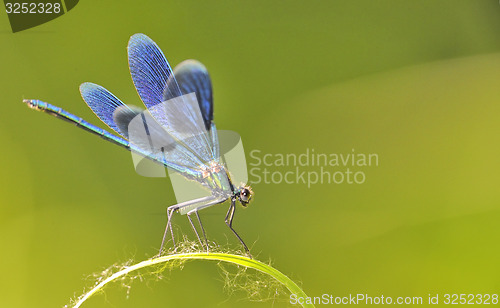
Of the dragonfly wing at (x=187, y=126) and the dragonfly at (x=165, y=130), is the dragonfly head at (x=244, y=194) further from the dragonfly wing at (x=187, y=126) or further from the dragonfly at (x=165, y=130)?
the dragonfly wing at (x=187, y=126)

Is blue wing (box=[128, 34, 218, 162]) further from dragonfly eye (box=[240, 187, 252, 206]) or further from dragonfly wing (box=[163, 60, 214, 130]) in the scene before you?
dragonfly eye (box=[240, 187, 252, 206])

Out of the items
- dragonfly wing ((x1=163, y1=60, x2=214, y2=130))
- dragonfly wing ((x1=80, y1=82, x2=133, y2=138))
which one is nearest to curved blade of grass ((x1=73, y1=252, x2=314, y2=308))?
dragonfly wing ((x1=163, y1=60, x2=214, y2=130))

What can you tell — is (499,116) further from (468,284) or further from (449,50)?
(468,284)

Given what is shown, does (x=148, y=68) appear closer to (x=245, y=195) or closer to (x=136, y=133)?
(x=136, y=133)

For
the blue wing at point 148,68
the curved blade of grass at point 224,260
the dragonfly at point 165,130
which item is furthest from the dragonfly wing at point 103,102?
the curved blade of grass at point 224,260

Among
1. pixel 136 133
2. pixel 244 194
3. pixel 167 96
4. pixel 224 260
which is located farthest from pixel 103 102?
pixel 224 260

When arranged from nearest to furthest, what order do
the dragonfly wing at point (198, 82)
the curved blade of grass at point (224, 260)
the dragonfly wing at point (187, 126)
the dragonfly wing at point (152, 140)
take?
1. the curved blade of grass at point (224, 260)
2. the dragonfly wing at point (198, 82)
3. the dragonfly wing at point (187, 126)
4. the dragonfly wing at point (152, 140)

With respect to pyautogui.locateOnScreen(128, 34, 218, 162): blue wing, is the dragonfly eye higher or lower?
lower
